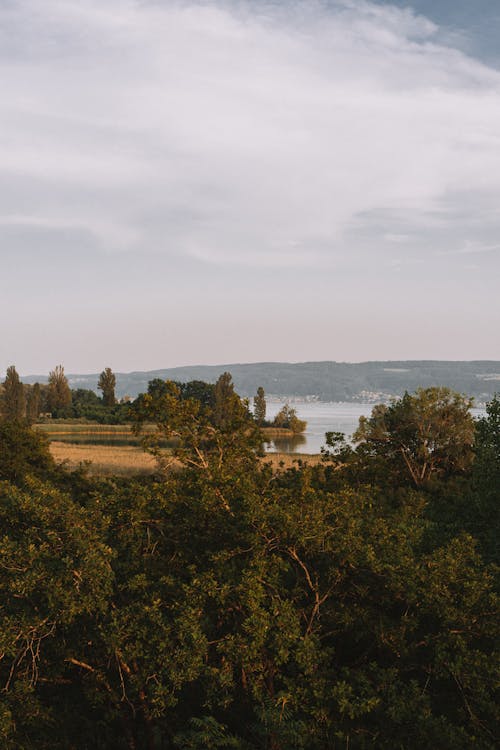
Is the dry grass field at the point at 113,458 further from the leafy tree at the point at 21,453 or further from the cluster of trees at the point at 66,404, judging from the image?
the cluster of trees at the point at 66,404

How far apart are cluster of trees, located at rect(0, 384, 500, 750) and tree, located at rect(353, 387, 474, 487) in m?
20.8

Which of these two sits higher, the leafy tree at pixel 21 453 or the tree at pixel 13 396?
the tree at pixel 13 396

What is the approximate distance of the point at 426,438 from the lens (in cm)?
3266

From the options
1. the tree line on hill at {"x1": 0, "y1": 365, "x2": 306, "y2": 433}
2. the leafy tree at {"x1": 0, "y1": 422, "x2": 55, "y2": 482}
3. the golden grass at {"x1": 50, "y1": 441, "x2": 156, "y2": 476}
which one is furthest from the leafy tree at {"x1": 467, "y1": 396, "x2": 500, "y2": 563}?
the tree line on hill at {"x1": 0, "y1": 365, "x2": 306, "y2": 433}

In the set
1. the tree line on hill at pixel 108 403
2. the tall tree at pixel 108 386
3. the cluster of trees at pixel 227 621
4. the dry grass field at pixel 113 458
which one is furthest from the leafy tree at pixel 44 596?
the tall tree at pixel 108 386

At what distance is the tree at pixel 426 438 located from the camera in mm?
32500

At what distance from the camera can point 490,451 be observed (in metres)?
20.3

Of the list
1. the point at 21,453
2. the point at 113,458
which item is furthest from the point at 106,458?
the point at 21,453

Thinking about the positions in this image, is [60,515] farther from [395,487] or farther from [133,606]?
[395,487]

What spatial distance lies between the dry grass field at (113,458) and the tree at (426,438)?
13.5 m

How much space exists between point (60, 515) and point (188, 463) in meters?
2.72

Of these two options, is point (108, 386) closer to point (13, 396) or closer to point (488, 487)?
point (13, 396)

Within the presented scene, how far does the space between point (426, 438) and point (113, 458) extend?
35.7 metres

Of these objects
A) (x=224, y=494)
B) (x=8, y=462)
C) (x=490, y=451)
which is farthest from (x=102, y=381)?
(x=224, y=494)
